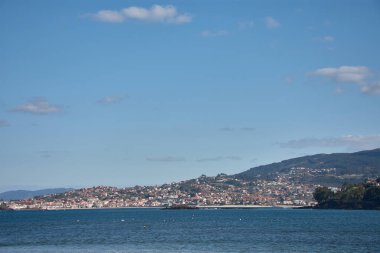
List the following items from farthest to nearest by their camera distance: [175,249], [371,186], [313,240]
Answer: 1. [371,186]
2. [313,240]
3. [175,249]

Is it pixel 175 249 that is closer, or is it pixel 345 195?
pixel 175 249

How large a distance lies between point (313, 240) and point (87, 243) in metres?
23.9

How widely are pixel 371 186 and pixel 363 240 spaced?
11051 centimetres

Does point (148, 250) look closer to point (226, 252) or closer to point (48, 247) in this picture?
point (226, 252)

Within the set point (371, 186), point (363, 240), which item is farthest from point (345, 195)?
point (363, 240)

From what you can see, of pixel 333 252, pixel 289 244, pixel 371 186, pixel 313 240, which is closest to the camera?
pixel 333 252

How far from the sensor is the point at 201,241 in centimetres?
6606

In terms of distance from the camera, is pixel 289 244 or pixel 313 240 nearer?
pixel 289 244

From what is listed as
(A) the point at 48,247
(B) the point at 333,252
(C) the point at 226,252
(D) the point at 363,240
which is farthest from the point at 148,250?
(D) the point at 363,240

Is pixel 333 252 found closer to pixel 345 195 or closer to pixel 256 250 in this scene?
pixel 256 250

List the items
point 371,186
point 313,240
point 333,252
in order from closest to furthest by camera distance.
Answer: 1. point 333,252
2. point 313,240
3. point 371,186

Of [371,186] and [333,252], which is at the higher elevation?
[371,186]

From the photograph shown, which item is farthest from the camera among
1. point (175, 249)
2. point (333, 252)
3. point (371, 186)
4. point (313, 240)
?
point (371, 186)

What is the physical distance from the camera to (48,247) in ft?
205
